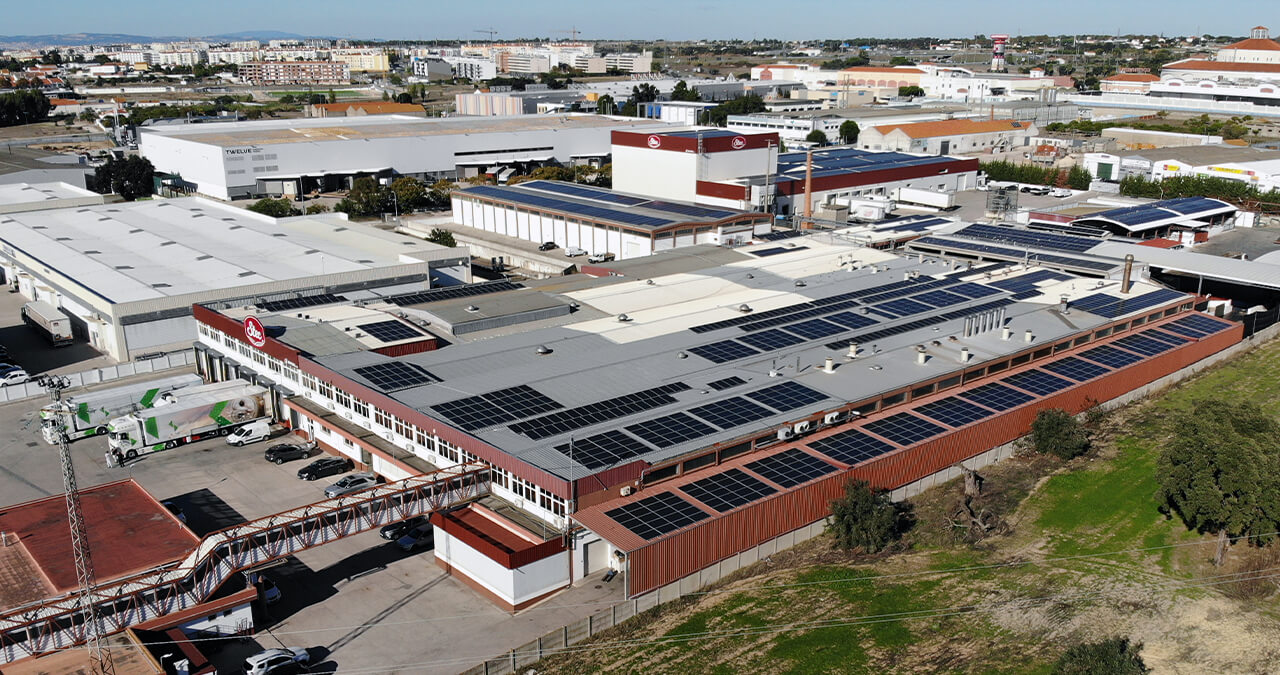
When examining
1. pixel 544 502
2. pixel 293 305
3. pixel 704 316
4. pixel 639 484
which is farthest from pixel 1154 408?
pixel 293 305

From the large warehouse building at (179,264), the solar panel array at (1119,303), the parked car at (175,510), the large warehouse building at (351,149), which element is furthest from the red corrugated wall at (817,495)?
the large warehouse building at (351,149)

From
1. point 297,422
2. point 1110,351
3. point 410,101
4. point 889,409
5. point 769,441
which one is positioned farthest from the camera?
point 410,101

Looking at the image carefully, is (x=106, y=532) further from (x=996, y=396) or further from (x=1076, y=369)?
(x=1076, y=369)

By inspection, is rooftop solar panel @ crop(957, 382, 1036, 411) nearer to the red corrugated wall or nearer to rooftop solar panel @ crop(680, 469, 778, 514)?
the red corrugated wall

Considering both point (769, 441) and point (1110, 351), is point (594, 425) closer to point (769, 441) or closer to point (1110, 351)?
point (769, 441)

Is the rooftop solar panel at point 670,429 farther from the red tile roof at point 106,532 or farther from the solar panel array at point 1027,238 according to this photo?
the solar panel array at point 1027,238

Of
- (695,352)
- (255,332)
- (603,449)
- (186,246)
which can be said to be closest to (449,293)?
(255,332)
